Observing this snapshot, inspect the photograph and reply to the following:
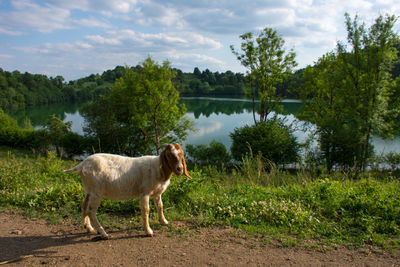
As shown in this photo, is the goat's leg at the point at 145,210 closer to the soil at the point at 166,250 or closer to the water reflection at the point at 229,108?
the soil at the point at 166,250

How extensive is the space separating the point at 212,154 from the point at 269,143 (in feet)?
20.9

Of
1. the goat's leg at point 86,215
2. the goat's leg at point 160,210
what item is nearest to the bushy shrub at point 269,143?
the goat's leg at point 160,210

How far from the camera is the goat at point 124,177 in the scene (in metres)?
4.14

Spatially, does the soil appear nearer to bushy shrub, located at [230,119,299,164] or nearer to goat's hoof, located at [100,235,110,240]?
goat's hoof, located at [100,235,110,240]

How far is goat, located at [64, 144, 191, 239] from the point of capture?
4.14 metres

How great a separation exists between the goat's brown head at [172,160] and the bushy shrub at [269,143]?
16987 mm

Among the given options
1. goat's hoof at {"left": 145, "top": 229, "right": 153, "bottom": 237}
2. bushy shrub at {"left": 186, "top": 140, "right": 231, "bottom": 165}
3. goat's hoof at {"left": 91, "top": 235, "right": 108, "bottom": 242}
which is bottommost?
bushy shrub at {"left": 186, "top": 140, "right": 231, "bottom": 165}

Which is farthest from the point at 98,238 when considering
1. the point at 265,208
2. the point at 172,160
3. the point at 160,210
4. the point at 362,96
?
the point at 362,96

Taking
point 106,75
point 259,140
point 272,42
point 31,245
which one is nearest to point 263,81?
point 272,42

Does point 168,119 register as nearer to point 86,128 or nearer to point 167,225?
point 86,128

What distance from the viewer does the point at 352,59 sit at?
17297mm

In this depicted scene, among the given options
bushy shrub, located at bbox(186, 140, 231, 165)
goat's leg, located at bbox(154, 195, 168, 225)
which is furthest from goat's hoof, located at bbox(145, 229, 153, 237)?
bushy shrub, located at bbox(186, 140, 231, 165)

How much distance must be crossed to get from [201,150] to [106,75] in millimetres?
123985

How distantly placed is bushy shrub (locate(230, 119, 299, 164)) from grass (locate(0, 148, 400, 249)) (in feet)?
48.6
